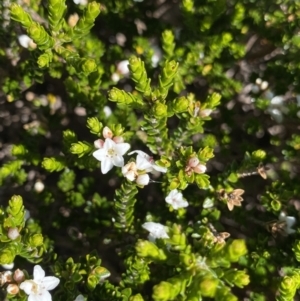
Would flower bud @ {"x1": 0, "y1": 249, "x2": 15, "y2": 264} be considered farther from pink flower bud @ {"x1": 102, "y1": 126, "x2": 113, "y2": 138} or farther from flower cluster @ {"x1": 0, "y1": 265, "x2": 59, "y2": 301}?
pink flower bud @ {"x1": 102, "y1": 126, "x2": 113, "y2": 138}

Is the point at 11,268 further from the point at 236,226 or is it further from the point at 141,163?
the point at 236,226

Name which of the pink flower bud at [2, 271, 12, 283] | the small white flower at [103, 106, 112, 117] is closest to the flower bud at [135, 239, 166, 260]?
the pink flower bud at [2, 271, 12, 283]

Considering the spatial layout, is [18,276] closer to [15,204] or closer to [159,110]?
[15,204]

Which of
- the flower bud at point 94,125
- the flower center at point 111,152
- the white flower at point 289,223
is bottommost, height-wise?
the white flower at point 289,223

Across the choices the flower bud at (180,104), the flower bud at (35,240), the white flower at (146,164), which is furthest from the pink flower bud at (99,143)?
the flower bud at (35,240)

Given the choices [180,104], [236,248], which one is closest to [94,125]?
[180,104]

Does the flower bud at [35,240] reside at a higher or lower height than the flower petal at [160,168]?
higher

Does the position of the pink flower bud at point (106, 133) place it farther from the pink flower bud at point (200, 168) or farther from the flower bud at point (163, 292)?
the flower bud at point (163, 292)
